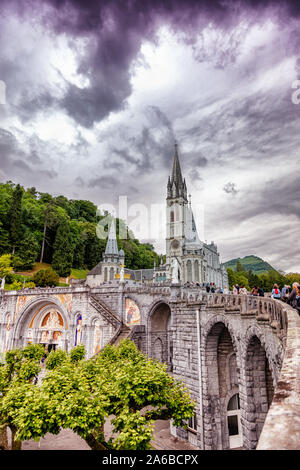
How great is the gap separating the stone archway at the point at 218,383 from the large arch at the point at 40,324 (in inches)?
844

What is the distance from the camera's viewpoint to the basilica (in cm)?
5847

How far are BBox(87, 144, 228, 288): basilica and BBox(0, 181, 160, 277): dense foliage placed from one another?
9.63 m

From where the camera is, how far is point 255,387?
1208 centimetres

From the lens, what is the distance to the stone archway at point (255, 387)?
462 inches

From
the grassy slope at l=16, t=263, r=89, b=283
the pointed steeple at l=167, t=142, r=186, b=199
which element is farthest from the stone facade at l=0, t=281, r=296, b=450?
the pointed steeple at l=167, t=142, r=186, b=199

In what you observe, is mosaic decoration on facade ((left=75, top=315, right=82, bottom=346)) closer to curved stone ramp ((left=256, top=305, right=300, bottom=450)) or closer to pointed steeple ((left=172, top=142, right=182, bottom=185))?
curved stone ramp ((left=256, top=305, right=300, bottom=450))

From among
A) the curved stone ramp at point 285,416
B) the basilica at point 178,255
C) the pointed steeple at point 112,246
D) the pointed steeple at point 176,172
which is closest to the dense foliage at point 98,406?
the curved stone ramp at point 285,416

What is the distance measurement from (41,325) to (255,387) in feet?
94.7

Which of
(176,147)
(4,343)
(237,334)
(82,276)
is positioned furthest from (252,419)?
(176,147)

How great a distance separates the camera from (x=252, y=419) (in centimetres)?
1174

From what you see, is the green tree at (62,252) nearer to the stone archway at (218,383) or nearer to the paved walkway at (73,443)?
the paved walkway at (73,443)

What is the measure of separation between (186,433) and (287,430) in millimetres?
17398

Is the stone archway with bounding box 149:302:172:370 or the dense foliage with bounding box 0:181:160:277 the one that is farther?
the dense foliage with bounding box 0:181:160:277
